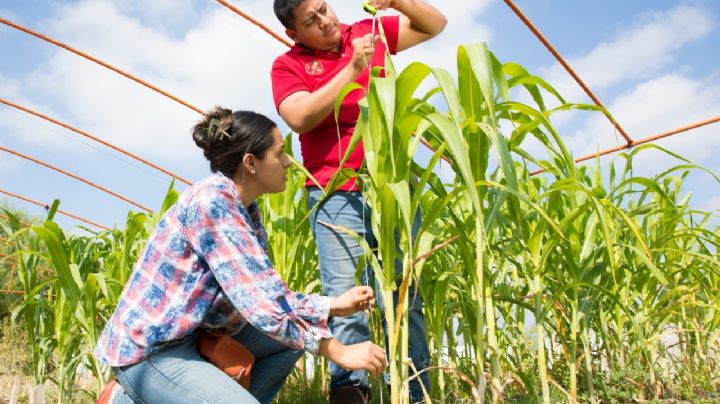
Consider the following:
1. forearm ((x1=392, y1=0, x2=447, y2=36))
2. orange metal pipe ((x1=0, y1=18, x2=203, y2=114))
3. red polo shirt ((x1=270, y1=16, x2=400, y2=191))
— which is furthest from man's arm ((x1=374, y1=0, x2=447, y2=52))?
orange metal pipe ((x1=0, y1=18, x2=203, y2=114))

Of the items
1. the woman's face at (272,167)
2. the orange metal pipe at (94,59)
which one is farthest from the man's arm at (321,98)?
the orange metal pipe at (94,59)

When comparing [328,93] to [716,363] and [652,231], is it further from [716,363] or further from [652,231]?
[716,363]

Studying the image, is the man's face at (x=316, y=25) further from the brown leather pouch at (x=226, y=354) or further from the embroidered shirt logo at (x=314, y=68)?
the brown leather pouch at (x=226, y=354)

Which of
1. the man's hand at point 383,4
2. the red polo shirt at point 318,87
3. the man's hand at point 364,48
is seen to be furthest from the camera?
the red polo shirt at point 318,87

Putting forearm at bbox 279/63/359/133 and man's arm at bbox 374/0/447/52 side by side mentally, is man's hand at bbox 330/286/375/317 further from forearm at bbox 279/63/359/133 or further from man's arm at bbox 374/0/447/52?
man's arm at bbox 374/0/447/52

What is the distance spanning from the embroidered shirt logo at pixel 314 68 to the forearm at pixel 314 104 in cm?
11

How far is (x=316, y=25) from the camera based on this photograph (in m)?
1.38

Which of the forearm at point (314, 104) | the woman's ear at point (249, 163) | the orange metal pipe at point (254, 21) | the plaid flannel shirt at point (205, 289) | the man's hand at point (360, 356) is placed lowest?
the man's hand at point (360, 356)

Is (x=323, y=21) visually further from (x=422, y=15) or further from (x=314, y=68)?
(x=422, y=15)

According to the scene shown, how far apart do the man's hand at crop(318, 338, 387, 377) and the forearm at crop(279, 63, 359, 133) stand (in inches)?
19.3

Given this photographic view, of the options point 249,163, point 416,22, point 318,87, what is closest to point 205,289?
point 249,163

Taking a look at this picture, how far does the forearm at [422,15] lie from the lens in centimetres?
141

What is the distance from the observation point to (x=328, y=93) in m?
1.21

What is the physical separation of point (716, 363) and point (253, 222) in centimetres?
150
